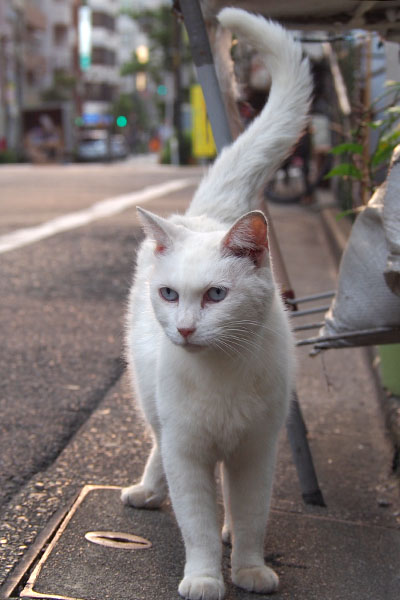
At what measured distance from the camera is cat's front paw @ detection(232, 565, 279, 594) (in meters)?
2.14

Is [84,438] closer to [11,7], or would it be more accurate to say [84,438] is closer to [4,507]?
[4,507]

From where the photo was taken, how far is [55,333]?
14.9ft

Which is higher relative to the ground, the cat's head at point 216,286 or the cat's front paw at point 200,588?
the cat's head at point 216,286

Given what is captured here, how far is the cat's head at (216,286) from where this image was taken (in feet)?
6.42

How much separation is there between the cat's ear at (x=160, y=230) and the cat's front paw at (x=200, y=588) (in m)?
0.84

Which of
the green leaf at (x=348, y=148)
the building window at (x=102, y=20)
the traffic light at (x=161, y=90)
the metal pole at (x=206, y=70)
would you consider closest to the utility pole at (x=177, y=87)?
the traffic light at (x=161, y=90)

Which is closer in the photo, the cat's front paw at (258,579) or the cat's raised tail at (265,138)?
the cat's front paw at (258,579)

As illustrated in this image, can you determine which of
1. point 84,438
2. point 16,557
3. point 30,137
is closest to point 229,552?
point 16,557

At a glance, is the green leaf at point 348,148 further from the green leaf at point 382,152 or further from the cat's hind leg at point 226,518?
the cat's hind leg at point 226,518

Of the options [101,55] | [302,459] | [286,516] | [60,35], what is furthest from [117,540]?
[101,55]

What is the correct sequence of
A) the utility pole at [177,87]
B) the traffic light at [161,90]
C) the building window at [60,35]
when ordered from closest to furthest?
the utility pole at [177,87]
the traffic light at [161,90]
the building window at [60,35]

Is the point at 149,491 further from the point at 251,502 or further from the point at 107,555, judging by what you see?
the point at 251,502

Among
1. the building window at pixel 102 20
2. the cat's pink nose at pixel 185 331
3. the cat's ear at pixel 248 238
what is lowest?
the cat's pink nose at pixel 185 331

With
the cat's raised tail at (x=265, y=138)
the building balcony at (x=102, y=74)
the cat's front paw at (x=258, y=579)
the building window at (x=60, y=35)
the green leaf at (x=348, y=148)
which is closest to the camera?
the cat's front paw at (x=258, y=579)
